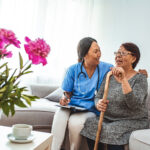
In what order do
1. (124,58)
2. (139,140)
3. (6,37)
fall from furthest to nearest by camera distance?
(124,58)
(139,140)
(6,37)

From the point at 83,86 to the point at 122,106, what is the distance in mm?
402

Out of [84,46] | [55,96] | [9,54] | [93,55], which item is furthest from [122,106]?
[9,54]

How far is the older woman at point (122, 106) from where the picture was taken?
1690 millimetres

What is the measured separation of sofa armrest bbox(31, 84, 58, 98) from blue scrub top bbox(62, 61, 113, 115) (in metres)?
0.72

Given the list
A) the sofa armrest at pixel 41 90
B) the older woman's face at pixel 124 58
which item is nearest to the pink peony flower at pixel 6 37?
the older woman's face at pixel 124 58

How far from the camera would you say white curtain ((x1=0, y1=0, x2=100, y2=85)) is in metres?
3.40

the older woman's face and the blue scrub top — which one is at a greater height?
the older woman's face

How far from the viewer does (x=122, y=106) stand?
184 cm

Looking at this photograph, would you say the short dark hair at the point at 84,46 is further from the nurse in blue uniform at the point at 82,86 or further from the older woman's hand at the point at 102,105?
the older woman's hand at the point at 102,105

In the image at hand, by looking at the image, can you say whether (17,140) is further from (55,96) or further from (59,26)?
(59,26)

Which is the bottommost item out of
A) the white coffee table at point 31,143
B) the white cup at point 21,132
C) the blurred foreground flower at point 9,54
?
the white coffee table at point 31,143

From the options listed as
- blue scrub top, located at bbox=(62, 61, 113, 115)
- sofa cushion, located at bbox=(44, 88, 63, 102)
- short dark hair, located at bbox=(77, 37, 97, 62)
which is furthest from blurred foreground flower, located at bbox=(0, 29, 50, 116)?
sofa cushion, located at bbox=(44, 88, 63, 102)

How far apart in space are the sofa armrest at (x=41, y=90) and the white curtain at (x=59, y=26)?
1.86 feet

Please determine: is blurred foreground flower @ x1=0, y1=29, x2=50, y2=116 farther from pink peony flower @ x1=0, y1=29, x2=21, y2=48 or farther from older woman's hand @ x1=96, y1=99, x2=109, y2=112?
older woman's hand @ x1=96, y1=99, x2=109, y2=112
